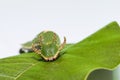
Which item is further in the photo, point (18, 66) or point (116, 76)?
point (116, 76)

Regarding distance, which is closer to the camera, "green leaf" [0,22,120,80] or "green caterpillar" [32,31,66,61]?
"green leaf" [0,22,120,80]

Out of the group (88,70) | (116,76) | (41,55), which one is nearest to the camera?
(88,70)

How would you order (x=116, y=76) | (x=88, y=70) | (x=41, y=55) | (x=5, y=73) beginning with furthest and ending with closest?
(x=116, y=76), (x=41, y=55), (x=5, y=73), (x=88, y=70)

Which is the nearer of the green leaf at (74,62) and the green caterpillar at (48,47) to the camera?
the green leaf at (74,62)

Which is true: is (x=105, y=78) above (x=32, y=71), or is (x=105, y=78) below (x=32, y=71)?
below

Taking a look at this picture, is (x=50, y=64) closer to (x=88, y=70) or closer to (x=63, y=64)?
(x=63, y=64)

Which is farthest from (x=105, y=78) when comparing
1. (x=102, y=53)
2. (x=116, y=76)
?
(x=102, y=53)

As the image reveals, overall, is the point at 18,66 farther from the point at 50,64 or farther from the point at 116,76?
the point at 116,76
